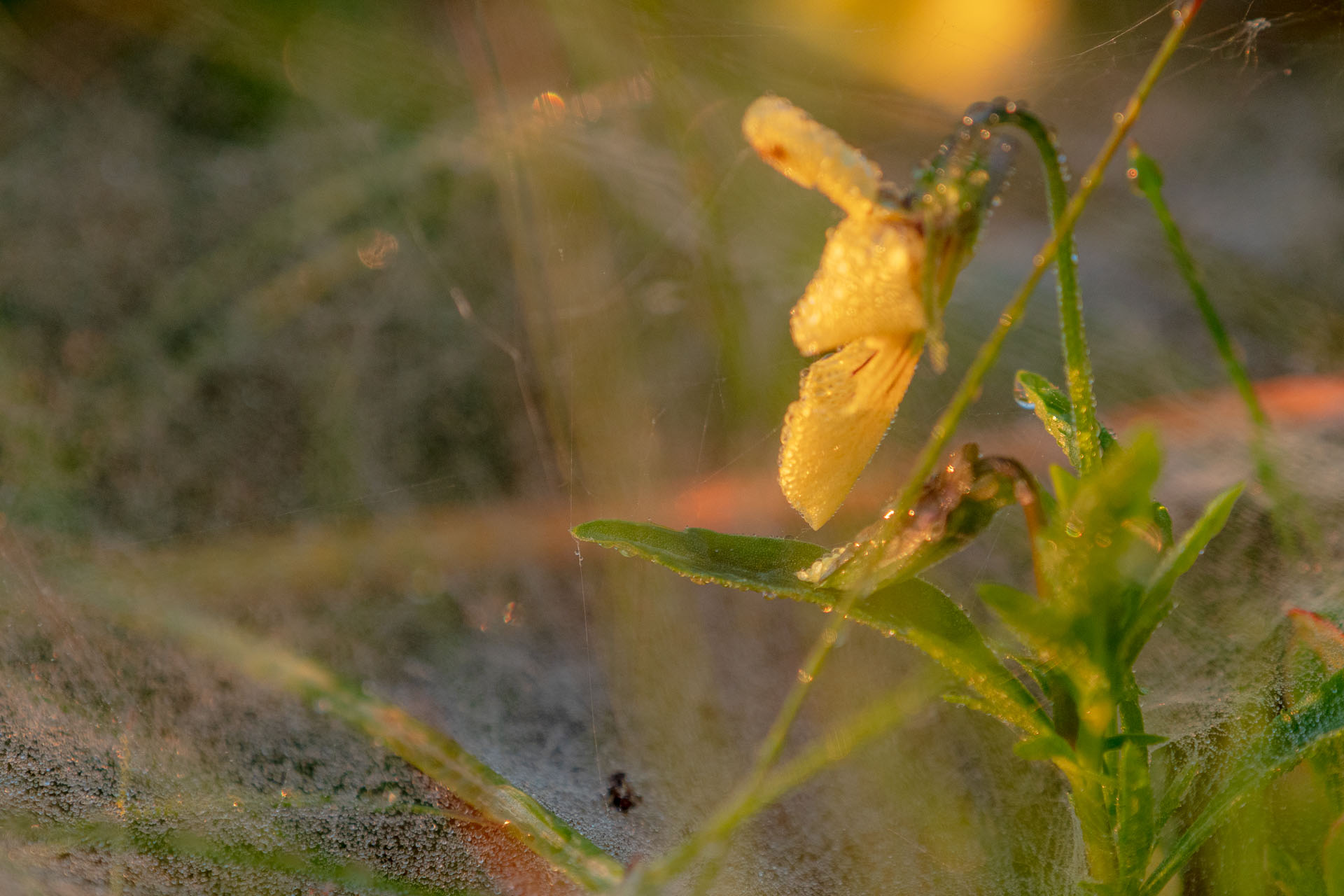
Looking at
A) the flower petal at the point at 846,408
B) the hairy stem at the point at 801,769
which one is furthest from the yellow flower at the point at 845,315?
the hairy stem at the point at 801,769

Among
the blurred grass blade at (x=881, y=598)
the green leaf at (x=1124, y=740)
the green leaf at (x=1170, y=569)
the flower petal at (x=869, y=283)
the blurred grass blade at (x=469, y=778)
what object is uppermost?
the flower petal at (x=869, y=283)

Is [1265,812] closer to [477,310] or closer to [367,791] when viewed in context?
[367,791]

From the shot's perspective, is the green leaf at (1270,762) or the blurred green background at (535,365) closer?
the green leaf at (1270,762)

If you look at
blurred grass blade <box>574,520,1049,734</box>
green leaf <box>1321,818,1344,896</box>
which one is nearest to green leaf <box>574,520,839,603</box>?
blurred grass blade <box>574,520,1049,734</box>

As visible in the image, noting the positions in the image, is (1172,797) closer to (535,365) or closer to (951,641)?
(951,641)

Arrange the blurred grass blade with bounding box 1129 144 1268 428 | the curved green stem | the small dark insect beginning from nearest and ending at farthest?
the curved green stem, the blurred grass blade with bounding box 1129 144 1268 428, the small dark insect

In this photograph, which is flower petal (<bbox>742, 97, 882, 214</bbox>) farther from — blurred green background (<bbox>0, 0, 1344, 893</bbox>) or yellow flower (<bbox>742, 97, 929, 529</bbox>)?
blurred green background (<bbox>0, 0, 1344, 893</bbox>)

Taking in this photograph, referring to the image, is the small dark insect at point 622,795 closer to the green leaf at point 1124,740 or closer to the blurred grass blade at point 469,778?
the blurred grass blade at point 469,778
